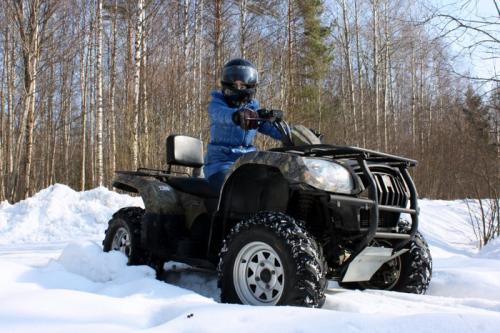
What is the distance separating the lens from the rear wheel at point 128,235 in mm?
4801

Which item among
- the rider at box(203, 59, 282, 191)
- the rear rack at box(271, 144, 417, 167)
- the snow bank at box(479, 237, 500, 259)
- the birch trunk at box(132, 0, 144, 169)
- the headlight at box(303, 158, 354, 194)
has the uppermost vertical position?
the birch trunk at box(132, 0, 144, 169)

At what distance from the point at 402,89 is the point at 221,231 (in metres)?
40.2

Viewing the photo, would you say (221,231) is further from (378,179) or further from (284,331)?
(284,331)

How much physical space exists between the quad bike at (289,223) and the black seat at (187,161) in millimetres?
13

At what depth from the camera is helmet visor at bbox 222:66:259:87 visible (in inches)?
185

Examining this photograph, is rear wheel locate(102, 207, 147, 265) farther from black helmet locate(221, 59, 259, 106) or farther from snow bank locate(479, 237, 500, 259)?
snow bank locate(479, 237, 500, 259)

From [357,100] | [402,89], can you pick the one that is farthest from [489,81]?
[402,89]

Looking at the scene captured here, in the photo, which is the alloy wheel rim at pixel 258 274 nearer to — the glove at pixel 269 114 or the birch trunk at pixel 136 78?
the glove at pixel 269 114

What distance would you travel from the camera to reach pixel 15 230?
10.6m

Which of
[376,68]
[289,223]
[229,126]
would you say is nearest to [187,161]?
[229,126]

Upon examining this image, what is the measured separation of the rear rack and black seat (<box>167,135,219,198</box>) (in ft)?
3.29

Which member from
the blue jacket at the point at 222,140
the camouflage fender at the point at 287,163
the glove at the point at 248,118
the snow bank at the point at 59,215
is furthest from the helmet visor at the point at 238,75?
the snow bank at the point at 59,215

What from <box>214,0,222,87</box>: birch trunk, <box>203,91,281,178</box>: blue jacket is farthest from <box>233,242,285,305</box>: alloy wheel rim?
<box>214,0,222,87</box>: birch trunk

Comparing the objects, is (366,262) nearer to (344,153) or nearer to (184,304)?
(344,153)
